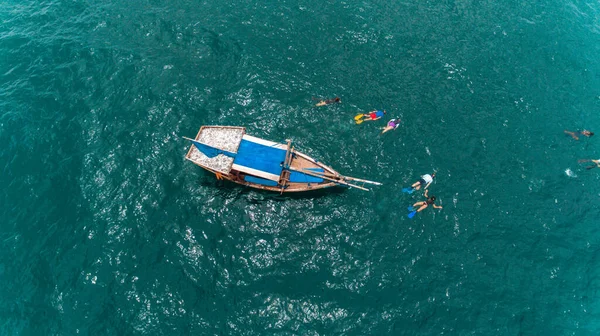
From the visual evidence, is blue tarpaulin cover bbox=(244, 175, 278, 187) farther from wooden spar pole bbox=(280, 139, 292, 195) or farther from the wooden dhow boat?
wooden spar pole bbox=(280, 139, 292, 195)

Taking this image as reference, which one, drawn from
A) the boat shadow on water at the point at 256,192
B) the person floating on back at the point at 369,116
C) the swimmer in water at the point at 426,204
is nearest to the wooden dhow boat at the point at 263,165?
the boat shadow on water at the point at 256,192

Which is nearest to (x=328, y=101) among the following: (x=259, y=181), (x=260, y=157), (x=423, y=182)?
(x=260, y=157)

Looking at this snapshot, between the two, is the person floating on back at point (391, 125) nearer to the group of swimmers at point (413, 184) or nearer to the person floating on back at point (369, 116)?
the group of swimmers at point (413, 184)

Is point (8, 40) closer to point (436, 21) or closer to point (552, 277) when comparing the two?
point (436, 21)

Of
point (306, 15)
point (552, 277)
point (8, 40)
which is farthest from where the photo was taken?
point (306, 15)

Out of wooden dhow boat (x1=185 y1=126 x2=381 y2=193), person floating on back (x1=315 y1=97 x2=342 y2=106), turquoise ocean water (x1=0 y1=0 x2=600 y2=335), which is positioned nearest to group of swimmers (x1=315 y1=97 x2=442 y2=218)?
person floating on back (x1=315 y1=97 x2=342 y2=106)

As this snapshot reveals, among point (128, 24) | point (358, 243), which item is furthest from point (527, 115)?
point (128, 24)

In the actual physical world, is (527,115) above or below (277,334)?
above

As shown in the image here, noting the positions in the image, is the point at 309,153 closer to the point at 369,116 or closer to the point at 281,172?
the point at 281,172
